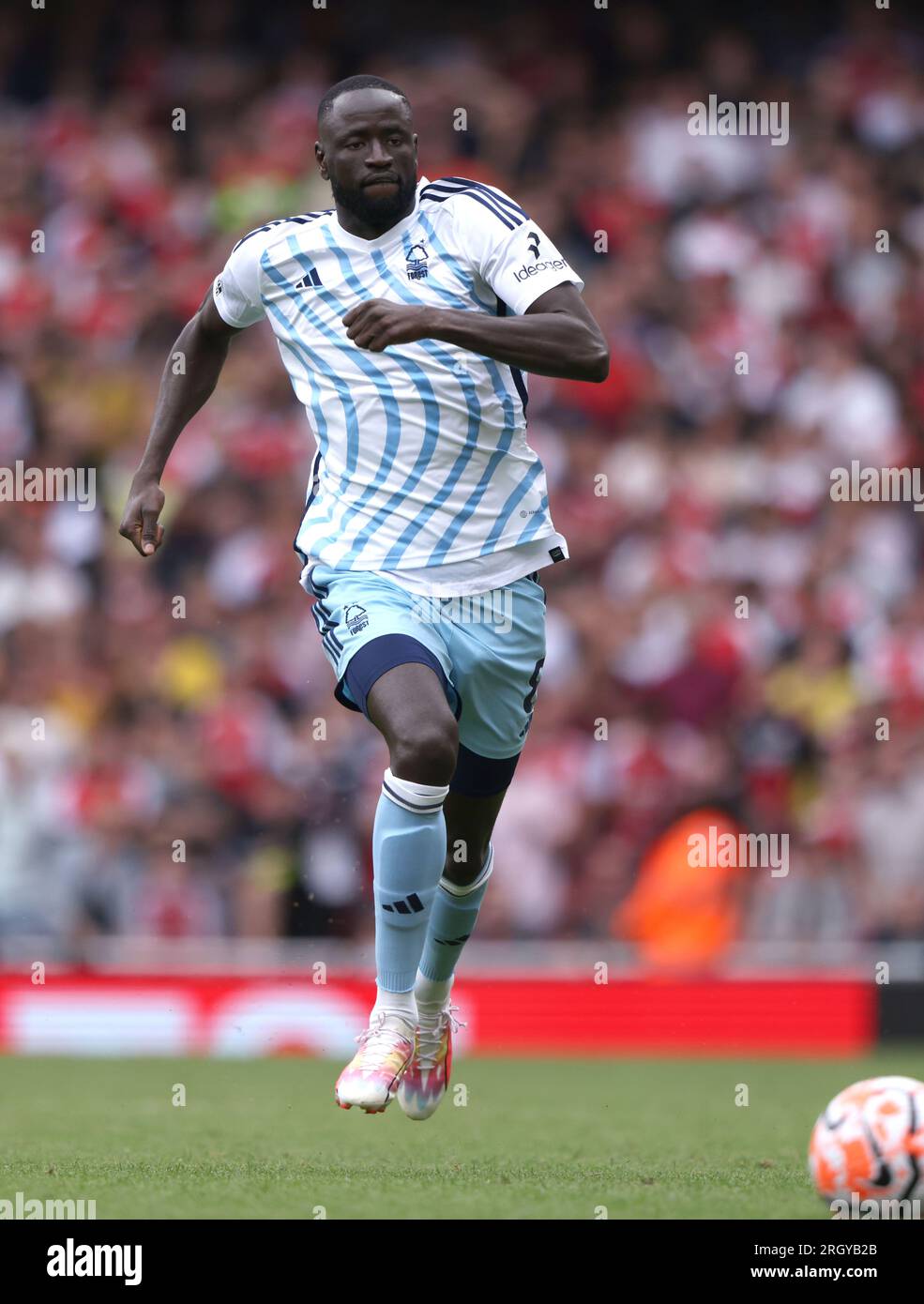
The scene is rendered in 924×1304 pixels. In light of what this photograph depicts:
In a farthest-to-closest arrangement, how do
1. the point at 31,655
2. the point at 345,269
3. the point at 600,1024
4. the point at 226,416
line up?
the point at 226,416 < the point at 31,655 < the point at 600,1024 < the point at 345,269

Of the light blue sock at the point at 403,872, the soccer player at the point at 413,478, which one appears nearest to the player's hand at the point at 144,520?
the soccer player at the point at 413,478

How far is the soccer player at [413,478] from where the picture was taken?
589cm

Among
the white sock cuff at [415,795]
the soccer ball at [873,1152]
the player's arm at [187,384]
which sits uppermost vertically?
the player's arm at [187,384]

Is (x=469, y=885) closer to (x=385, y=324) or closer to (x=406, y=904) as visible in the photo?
(x=406, y=904)

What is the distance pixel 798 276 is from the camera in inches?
595

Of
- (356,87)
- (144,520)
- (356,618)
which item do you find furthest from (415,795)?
(356,87)

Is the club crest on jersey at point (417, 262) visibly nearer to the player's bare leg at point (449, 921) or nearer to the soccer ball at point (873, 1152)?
the player's bare leg at point (449, 921)

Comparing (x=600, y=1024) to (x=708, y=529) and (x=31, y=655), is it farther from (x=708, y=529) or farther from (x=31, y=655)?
(x=31, y=655)

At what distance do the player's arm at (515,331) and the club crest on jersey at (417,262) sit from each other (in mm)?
319

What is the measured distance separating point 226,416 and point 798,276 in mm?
4260

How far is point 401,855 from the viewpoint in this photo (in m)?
6.00

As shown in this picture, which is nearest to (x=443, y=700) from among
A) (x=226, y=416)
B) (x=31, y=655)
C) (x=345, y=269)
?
(x=345, y=269)

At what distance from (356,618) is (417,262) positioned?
1086mm

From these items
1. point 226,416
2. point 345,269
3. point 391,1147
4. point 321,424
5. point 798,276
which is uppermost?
point 798,276
